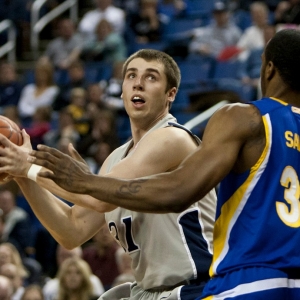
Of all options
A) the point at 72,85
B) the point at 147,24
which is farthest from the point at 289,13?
the point at 72,85

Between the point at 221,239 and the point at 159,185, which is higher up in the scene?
the point at 159,185

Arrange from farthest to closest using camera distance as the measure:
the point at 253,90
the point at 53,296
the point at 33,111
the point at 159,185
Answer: the point at 33,111
the point at 253,90
the point at 53,296
the point at 159,185

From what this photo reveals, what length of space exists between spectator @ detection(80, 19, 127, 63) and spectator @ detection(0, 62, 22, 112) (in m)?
1.23

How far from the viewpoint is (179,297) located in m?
4.11

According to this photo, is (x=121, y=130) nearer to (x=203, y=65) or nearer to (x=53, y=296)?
(x=203, y=65)

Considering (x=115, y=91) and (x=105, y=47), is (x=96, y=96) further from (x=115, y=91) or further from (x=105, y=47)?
(x=105, y=47)

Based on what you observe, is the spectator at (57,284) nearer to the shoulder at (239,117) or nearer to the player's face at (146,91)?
the player's face at (146,91)

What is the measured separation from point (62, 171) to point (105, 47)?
400 inches

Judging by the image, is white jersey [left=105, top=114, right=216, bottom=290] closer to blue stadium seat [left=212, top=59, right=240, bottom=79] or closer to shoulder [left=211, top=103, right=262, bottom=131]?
shoulder [left=211, top=103, right=262, bottom=131]

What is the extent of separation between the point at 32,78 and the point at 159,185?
36.7 feet

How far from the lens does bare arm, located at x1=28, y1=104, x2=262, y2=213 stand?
319cm

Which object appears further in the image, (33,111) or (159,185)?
(33,111)

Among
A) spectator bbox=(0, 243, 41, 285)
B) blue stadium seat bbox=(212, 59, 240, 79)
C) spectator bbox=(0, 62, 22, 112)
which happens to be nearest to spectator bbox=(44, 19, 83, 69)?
spectator bbox=(0, 62, 22, 112)

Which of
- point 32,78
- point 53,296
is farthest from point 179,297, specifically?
point 32,78
